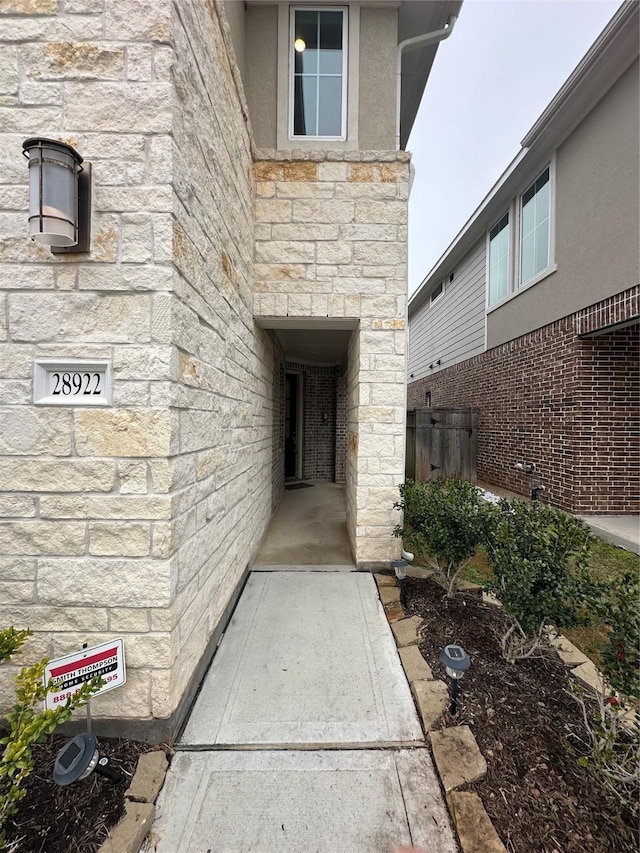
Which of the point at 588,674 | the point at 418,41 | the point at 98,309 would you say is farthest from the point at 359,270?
the point at 588,674

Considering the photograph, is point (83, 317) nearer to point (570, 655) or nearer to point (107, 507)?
point (107, 507)

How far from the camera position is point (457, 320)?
9109 mm

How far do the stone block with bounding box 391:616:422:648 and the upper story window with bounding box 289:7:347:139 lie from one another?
4484 mm

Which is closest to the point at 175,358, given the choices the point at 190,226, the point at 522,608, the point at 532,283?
the point at 190,226

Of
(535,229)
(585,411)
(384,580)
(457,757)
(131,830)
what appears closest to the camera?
(131,830)

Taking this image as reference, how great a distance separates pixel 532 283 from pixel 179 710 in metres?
7.07

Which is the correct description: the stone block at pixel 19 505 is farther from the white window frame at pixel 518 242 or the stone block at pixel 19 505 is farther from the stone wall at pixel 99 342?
the white window frame at pixel 518 242

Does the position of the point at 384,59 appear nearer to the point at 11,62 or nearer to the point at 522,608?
the point at 11,62

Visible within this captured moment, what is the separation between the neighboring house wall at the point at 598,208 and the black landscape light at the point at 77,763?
19.5ft

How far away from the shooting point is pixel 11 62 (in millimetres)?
1543

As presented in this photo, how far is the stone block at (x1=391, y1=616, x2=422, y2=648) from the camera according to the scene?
2.27 meters

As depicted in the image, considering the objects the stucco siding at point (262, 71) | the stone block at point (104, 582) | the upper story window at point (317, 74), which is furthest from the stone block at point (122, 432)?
the upper story window at point (317, 74)

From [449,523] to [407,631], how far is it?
792mm

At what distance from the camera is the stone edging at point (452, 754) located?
1.24 meters
